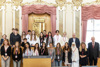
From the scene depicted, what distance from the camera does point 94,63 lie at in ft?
25.4

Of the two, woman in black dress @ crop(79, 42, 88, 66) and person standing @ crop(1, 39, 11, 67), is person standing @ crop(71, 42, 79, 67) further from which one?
person standing @ crop(1, 39, 11, 67)

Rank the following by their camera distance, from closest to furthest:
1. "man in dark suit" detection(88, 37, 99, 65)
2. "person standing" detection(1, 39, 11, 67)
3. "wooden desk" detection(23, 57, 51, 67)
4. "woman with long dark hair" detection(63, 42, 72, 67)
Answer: "wooden desk" detection(23, 57, 51, 67), "person standing" detection(1, 39, 11, 67), "woman with long dark hair" detection(63, 42, 72, 67), "man in dark suit" detection(88, 37, 99, 65)

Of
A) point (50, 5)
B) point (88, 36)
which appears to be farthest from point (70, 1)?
point (88, 36)

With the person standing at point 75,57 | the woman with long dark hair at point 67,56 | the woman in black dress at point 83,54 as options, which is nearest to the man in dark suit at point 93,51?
the woman in black dress at point 83,54

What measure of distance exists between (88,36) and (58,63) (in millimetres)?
4151

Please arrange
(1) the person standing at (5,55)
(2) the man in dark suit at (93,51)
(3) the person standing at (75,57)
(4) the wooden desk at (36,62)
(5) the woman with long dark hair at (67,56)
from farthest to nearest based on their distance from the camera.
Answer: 1. (2) the man in dark suit at (93,51)
2. (3) the person standing at (75,57)
3. (5) the woman with long dark hair at (67,56)
4. (1) the person standing at (5,55)
5. (4) the wooden desk at (36,62)

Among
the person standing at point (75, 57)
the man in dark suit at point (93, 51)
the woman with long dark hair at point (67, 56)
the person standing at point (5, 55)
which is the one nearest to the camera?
the person standing at point (5, 55)

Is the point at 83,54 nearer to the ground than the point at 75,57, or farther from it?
farther from it

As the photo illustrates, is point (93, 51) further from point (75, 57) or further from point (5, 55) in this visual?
point (5, 55)

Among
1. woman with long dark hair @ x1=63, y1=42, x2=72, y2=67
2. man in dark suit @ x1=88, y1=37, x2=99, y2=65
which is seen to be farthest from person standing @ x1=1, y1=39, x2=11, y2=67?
man in dark suit @ x1=88, y1=37, x2=99, y2=65

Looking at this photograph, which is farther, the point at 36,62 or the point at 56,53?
the point at 56,53

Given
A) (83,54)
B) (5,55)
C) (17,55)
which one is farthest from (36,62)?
(83,54)

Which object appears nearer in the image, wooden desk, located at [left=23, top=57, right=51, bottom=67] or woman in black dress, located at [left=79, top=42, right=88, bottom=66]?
wooden desk, located at [left=23, top=57, right=51, bottom=67]

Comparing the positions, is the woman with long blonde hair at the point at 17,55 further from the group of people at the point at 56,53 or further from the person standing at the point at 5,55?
the person standing at the point at 5,55
